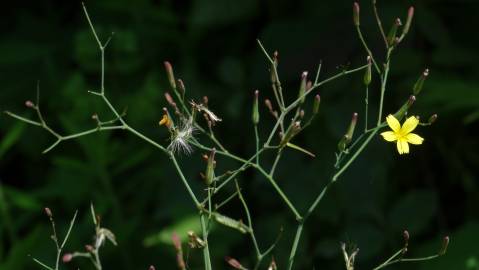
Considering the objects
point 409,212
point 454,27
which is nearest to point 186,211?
point 409,212

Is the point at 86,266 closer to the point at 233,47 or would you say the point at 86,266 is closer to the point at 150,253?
the point at 150,253

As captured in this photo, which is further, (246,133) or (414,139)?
(246,133)

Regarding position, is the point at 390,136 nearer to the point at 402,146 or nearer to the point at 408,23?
the point at 402,146

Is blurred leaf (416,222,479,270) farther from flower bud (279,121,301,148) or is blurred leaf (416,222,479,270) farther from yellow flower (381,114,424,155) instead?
flower bud (279,121,301,148)

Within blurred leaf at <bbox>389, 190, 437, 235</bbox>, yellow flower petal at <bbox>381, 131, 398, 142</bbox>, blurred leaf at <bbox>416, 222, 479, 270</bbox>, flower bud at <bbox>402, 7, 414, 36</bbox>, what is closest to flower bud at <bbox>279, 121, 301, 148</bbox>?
yellow flower petal at <bbox>381, 131, 398, 142</bbox>

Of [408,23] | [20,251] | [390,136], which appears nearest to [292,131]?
[390,136]
